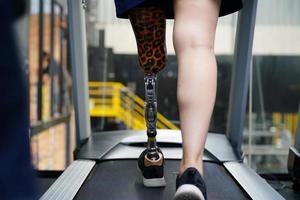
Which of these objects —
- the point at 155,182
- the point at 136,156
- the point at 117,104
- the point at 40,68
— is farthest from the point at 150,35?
the point at 117,104

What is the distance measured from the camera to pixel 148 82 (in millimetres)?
1171

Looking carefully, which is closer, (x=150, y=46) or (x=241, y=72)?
(x=150, y=46)

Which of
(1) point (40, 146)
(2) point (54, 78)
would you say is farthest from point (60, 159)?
(2) point (54, 78)

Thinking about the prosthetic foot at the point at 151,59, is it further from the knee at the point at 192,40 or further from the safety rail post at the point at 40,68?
the safety rail post at the point at 40,68

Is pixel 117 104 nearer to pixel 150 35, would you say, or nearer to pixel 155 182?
pixel 155 182

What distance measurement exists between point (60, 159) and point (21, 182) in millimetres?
2689

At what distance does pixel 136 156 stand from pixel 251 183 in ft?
1.88

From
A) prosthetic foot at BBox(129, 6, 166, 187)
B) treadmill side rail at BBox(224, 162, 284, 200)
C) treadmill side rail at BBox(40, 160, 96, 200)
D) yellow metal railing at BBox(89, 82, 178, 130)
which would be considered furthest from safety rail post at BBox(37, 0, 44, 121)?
prosthetic foot at BBox(129, 6, 166, 187)

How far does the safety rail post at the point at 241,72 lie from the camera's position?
1.96m

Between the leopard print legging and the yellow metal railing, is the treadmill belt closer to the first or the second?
the leopard print legging

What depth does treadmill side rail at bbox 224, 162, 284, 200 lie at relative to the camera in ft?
4.06

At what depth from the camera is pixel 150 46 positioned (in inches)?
43.0

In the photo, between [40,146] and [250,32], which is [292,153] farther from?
[40,146]

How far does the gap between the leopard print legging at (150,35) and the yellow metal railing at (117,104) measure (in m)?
1.88
